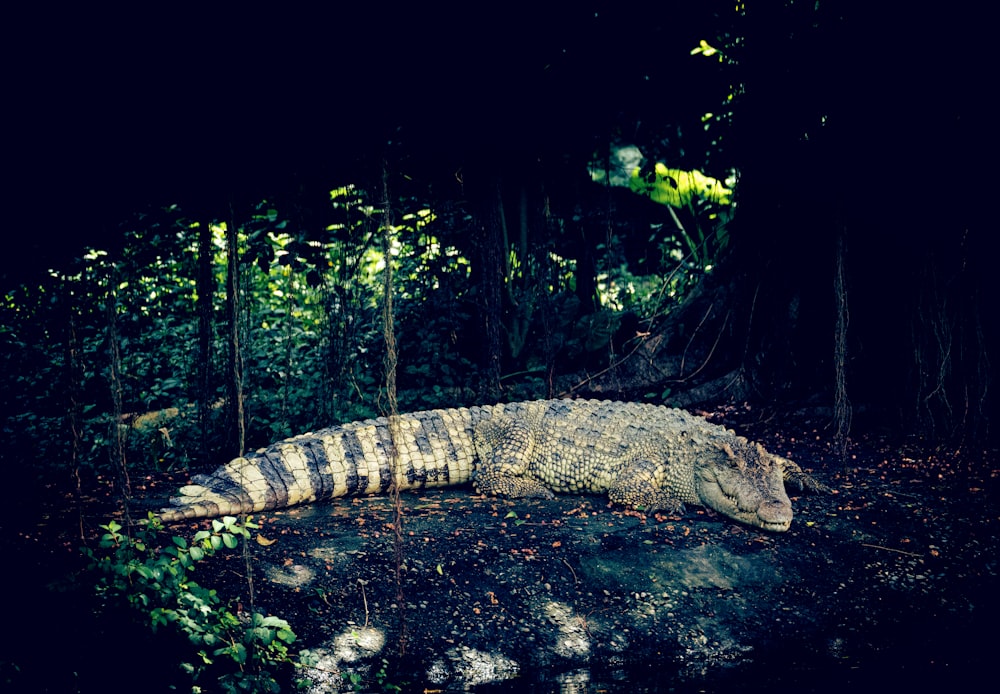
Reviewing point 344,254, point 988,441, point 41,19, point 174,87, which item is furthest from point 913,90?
point 41,19

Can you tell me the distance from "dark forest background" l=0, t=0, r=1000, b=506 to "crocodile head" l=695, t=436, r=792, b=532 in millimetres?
1392

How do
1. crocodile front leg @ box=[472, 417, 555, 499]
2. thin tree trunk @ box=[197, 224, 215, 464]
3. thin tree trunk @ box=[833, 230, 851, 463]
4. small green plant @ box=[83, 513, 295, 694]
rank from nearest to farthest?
small green plant @ box=[83, 513, 295, 694], crocodile front leg @ box=[472, 417, 555, 499], thin tree trunk @ box=[197, 224, 215, 464], thin tree trunk @ box=[833, 230, 851, 463]

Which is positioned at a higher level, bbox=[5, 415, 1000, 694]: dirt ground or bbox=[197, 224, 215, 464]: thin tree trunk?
bbox=[197, 224, 215, 464]: thin tree trunk

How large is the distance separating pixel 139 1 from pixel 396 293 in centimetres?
462

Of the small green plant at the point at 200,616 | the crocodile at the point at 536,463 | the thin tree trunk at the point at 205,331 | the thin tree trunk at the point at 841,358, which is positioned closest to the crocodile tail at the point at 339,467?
the crocodile at the point at 536,463

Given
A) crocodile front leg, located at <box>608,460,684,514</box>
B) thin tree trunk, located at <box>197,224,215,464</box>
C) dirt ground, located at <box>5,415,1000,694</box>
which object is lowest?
dirt ground, located at <box>5,415,1000,694</box>

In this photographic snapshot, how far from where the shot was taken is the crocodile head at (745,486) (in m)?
4.32

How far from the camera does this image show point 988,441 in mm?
5770

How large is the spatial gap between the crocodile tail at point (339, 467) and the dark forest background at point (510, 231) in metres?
0.76

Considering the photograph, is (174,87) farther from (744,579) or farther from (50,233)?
(744,579)

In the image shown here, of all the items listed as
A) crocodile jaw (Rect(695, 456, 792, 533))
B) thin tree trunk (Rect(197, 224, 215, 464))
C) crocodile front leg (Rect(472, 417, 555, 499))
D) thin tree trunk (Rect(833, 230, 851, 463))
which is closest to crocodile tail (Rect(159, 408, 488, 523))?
crocodile front leg (Rect(472, 417, 555, 499))

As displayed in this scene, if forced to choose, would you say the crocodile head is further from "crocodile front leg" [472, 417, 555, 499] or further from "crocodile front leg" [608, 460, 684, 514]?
"crocodile front leg" [472, 417, 555, 499]

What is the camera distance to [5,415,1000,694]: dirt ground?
10.4ft

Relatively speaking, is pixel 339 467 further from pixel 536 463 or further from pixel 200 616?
pixel 200 616
